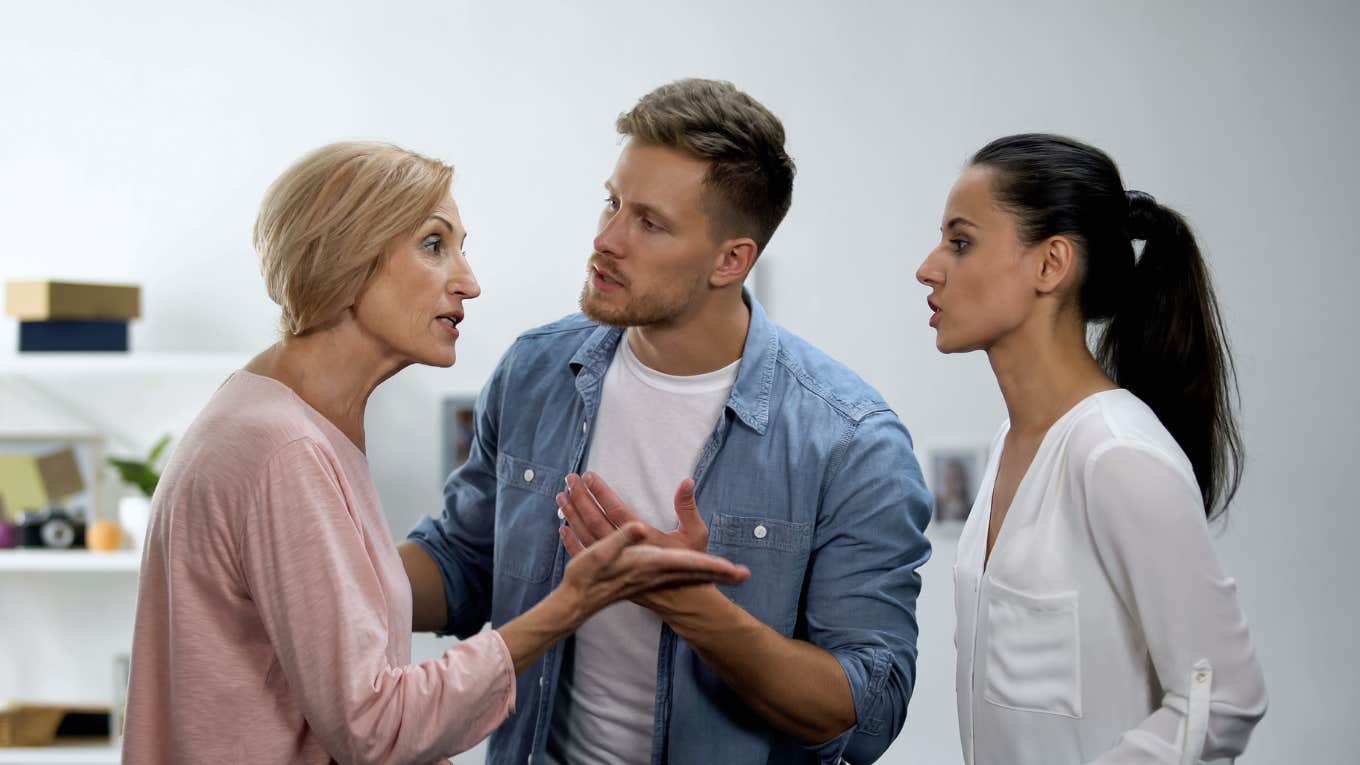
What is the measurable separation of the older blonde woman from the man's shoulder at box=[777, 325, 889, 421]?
0.45 meters

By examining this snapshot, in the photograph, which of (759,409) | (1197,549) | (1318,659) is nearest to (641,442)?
(759,409)

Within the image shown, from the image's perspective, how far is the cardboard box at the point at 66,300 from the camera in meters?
3.21

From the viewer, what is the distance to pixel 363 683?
4.17 feet

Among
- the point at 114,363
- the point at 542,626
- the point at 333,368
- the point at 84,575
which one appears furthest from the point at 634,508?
the point at 84,575

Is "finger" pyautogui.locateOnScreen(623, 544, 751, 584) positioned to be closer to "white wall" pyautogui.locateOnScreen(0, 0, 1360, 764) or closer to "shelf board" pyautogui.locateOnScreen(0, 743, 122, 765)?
"white wall" pyautogui.locateOnScreen(0, 0, 1360, 764)

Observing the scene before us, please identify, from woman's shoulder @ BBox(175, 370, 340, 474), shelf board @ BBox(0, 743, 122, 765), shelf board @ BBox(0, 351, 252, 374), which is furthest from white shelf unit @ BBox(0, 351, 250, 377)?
woman's shoulder @ BBox(175, 370, 340, 474)

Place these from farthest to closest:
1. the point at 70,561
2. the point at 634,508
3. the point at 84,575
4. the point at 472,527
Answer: the point at 84,575
the point at 70,561
the point at 472,527
the point at 634,508

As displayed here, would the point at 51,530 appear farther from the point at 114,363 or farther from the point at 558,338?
the point at 558,338

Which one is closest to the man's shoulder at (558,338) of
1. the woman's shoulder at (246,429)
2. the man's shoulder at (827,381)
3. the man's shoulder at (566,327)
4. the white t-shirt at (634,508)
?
the man's shoulder at (566,327)

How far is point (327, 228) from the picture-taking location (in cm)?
142

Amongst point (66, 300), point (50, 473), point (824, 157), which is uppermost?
point (824, 157)

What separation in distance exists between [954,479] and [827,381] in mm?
1529

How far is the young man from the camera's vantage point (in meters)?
1.74

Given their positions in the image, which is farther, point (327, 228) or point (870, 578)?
point (870, 578)
